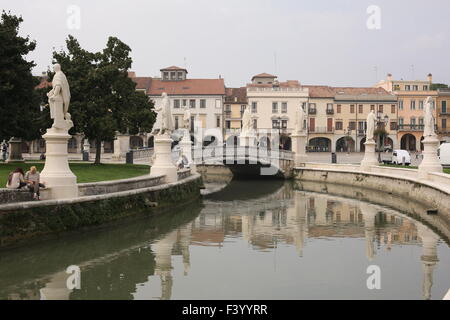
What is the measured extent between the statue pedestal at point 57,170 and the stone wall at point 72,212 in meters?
0.39

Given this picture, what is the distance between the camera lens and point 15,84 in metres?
27.4

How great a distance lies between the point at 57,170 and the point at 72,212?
1.30 metres

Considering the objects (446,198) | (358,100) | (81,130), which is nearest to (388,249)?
(446,198)

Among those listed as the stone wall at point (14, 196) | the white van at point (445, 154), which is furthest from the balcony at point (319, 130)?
the stone wall at point (14, 196)

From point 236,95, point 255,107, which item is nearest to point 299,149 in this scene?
point 255,107

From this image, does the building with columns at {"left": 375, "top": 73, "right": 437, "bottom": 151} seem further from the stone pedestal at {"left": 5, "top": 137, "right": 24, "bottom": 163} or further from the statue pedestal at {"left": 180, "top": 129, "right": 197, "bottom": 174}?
the stone pedestal at {"left": 5, "top": 137, "right": 24, "bottom": 163}

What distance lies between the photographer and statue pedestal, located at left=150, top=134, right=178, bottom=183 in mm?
23788

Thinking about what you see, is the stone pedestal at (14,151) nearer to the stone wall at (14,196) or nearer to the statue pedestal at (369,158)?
the stone wall at (14,196)

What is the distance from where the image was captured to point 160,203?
71.4ft

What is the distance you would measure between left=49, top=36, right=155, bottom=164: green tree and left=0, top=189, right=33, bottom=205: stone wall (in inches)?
623

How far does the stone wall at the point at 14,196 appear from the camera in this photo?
1360 cm

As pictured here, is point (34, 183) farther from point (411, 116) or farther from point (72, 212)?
point (411, 116)

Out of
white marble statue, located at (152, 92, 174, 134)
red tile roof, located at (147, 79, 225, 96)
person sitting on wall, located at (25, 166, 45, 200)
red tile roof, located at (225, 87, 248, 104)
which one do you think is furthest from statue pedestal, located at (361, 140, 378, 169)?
red tile roof, located at (225, 87, 248, 104)
